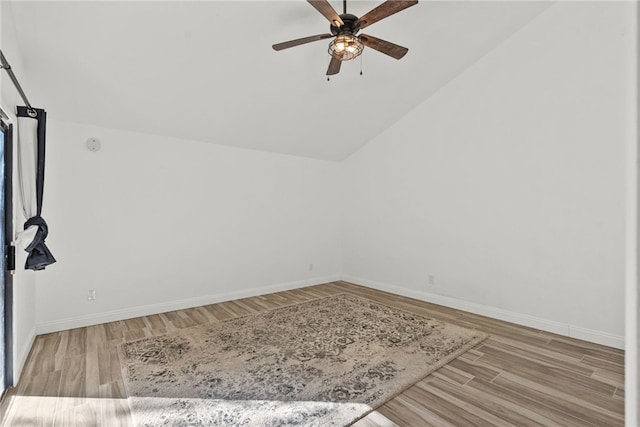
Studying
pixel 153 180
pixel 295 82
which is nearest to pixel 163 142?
pixel 153 180

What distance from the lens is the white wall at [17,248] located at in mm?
2221

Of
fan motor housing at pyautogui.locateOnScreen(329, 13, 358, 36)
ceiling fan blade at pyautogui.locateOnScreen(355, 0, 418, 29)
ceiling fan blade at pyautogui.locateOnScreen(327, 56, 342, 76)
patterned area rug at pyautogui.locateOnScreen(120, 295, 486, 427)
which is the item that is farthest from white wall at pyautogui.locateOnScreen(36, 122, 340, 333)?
ceiling fan blade at pyautogui.locateOnScreen(355, 0, 418, 29)

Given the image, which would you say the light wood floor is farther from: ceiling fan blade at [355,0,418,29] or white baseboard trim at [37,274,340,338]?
ceiling fan blade at [355,0,418,29]

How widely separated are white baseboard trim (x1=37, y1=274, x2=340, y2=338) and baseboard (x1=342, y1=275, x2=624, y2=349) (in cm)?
171

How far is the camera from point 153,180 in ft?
13.0

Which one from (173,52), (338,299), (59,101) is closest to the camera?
(173,52)

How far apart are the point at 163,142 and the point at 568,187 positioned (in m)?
4.64

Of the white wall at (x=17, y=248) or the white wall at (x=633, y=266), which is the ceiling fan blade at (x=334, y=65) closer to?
the white wall at (x=17, y=248)

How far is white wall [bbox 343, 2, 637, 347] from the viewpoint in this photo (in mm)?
3088

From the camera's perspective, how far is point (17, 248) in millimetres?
2510

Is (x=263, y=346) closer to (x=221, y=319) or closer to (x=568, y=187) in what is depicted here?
(x=221, y=319)

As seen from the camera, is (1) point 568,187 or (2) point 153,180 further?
(2) point 153,180

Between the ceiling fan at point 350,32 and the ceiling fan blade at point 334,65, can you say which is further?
the ceiling fan blade at point 334,65

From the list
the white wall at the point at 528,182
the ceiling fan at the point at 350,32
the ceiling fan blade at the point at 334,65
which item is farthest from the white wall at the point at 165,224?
the ceiling fan at the point at 350,32
